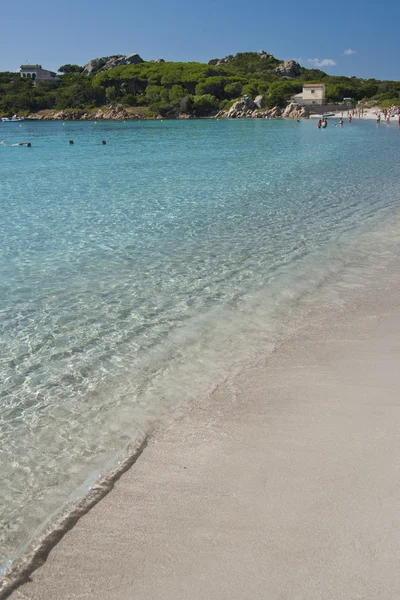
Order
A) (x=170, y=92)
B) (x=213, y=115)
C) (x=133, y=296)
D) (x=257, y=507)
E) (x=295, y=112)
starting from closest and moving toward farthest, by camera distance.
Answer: (x=257, y=507) → (x=133, y=296) → (x=295, y=112) → (x=213, y=115) → (x=170, y=92)

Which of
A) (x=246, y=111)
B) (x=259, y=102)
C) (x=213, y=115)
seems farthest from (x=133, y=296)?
(x=213, y=115)

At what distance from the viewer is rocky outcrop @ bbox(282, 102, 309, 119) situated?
121562 mm

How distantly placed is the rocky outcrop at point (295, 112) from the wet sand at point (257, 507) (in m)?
125

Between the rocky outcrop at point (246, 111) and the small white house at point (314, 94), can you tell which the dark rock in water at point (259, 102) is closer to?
the rocky outcrop at point (246, 111)

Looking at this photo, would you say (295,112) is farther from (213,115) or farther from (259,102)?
(213,115)

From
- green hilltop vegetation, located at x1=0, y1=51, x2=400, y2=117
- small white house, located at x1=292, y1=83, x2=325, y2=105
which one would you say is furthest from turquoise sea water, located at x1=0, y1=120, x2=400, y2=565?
green hilltop vegetation, located at x1=0, y1=51, x2=400, y2=117

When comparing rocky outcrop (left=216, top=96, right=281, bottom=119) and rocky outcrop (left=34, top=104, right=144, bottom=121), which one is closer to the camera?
rocky outcrop (left=216, top=96, right=281, bottom=119)

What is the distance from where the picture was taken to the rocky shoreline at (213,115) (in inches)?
4998

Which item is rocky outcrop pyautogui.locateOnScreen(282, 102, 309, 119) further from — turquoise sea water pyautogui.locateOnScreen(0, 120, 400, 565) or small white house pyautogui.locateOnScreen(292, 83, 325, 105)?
turquoise sea water pyautogui.locateOnScreen(0, 120, 400, 565)

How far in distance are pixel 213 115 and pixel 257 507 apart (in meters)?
151

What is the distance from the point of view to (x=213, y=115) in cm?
14488

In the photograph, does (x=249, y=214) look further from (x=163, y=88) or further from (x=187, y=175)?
(x=163, y=88)

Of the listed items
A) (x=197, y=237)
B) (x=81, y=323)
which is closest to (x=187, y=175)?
(x=197, y=237)

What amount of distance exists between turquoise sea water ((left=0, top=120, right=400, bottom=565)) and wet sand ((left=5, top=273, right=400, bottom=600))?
1.59ft
